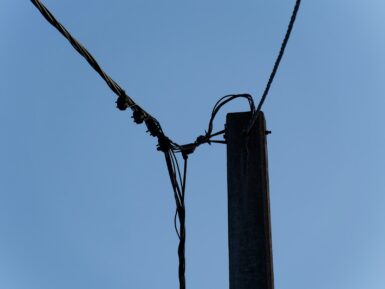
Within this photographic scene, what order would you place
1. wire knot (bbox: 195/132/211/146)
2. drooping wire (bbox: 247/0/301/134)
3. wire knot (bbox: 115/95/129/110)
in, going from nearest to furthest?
drooping wire (bbox: 247/0/301/134) → wire knot (bbox: 115/95/129/110) → wire knot (bbox: 195/132/211/146)

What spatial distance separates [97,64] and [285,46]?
142 centimetres

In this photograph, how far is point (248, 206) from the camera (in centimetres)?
561

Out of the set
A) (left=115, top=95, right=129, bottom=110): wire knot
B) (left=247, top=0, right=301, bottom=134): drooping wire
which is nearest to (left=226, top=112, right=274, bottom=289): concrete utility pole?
(left=247, top=0, right=301, bottom=134): drooping wire

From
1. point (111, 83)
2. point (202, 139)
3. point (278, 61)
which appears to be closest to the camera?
point (278, 61)

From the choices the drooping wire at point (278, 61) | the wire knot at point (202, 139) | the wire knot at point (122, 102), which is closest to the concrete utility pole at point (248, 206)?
the drooping wire at point (278, 61)

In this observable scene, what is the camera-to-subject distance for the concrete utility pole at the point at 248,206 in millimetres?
5383

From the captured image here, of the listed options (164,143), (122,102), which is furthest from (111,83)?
(164,143)

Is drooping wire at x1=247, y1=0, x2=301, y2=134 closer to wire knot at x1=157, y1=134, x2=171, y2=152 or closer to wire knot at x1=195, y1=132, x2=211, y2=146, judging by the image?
wire knot at x1=195, y1=132, x2=211, y2=146

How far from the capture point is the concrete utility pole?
5.38 metres

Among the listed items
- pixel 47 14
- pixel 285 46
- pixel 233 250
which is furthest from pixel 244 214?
pixel 47 14

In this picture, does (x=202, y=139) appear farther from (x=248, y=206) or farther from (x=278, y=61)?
(x=278, y=61)

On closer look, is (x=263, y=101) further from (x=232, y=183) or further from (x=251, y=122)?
(x=232, y=183)

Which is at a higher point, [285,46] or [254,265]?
[285,46]

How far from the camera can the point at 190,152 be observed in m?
6.99
